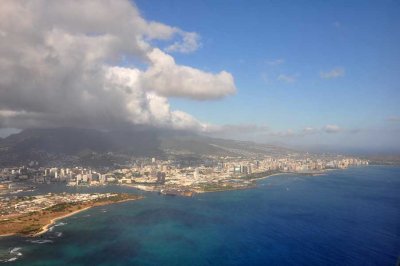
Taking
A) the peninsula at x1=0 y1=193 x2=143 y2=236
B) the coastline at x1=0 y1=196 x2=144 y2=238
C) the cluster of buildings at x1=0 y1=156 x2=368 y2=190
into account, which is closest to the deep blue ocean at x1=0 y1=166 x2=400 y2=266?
the coastline at x1=0 y1=196 x2=144 y2=238

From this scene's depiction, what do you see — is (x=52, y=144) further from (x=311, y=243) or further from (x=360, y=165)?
(x=311, y=243)

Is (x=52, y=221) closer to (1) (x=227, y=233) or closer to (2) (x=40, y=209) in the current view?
(2) (x=40, y=209)

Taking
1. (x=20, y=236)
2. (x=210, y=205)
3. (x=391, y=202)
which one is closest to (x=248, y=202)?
(x=210, y=205)

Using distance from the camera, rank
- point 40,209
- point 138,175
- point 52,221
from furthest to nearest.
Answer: point 138,175
point 40,209
point 52,221

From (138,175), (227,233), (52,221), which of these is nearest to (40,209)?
(52,221)

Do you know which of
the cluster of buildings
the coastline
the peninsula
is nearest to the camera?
the coastline

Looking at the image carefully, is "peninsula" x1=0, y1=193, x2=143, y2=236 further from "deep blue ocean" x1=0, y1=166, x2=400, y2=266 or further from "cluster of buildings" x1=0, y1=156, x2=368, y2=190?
"cluster of buildings" x1=0, y1=156, x2=368, y2=190

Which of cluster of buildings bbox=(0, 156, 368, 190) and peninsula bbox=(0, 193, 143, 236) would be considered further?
cluster of buildings bbox=(0, 156, 368, 190)

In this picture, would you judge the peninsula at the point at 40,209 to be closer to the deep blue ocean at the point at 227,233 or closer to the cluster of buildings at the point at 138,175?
the deep blue ocean at the point at 227,233
